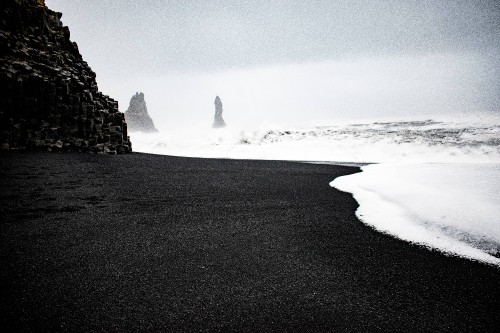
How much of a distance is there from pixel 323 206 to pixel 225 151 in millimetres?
12642

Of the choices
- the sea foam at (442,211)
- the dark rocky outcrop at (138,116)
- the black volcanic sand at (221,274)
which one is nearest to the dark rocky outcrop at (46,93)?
the black volcanic sand at (221,274)

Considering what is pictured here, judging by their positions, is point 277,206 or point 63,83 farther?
point 63,83

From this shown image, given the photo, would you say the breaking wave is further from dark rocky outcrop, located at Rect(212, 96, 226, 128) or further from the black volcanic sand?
dark rocky outcrop, located at Rect(212, 96, 226, 128)

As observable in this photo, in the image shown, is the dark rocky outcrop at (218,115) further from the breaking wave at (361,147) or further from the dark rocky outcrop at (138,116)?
the breaking wave at (361,147)

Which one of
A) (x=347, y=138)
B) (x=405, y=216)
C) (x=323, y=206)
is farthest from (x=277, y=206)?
(x=347, y=138)

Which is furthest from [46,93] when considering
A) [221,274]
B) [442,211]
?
[442,211]

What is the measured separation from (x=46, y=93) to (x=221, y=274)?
15.0m

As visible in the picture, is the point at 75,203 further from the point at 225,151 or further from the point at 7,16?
the point at 7,16

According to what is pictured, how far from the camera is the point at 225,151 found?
1667cm

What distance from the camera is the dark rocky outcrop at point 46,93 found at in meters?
11.8

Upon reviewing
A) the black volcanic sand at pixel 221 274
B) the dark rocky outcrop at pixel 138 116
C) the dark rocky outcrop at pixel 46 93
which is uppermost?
the dark rocky outcrop at pixel 138 116

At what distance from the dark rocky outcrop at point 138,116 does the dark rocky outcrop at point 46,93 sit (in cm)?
8955

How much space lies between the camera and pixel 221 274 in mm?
2178

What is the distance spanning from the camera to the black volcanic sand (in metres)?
1.65
